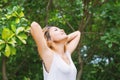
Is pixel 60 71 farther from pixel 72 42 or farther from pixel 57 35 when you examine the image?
pixel 72 42

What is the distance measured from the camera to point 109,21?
546cm

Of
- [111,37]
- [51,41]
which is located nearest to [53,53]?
[51,41]

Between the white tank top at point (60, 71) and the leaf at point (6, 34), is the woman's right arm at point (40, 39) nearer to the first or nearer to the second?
the white tank top at point (60, 71)

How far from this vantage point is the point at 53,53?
3.50 m

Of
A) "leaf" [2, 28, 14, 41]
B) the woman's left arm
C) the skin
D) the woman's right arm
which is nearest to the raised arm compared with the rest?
the woman's left arm

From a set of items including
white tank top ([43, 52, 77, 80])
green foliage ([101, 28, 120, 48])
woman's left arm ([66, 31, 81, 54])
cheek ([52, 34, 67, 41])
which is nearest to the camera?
white tank top ([43, 52, 77, 80])

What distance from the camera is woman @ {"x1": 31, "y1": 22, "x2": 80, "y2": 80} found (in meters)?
3.42

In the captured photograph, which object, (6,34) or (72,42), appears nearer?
(6,34)

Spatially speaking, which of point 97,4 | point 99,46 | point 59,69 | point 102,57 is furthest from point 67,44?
point 102,57

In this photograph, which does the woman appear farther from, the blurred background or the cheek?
the blurred background

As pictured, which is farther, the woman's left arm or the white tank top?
the woman's left arm

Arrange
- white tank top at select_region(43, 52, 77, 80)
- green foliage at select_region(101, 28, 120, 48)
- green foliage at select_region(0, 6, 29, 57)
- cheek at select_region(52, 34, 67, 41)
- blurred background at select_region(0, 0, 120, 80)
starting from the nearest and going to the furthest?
white tank top at select_region(43, 52, 77, 80)
cheek at select_region(52, 34, 67, 41)
green foliage at select_region(0, 6, 29, 57)
green foliage at select_region(101, 28, 120, 48)
blurred background at select_region(0, 0, 120, 80)

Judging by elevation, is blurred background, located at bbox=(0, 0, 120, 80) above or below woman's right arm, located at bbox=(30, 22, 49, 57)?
below

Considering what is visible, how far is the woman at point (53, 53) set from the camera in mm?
3422
